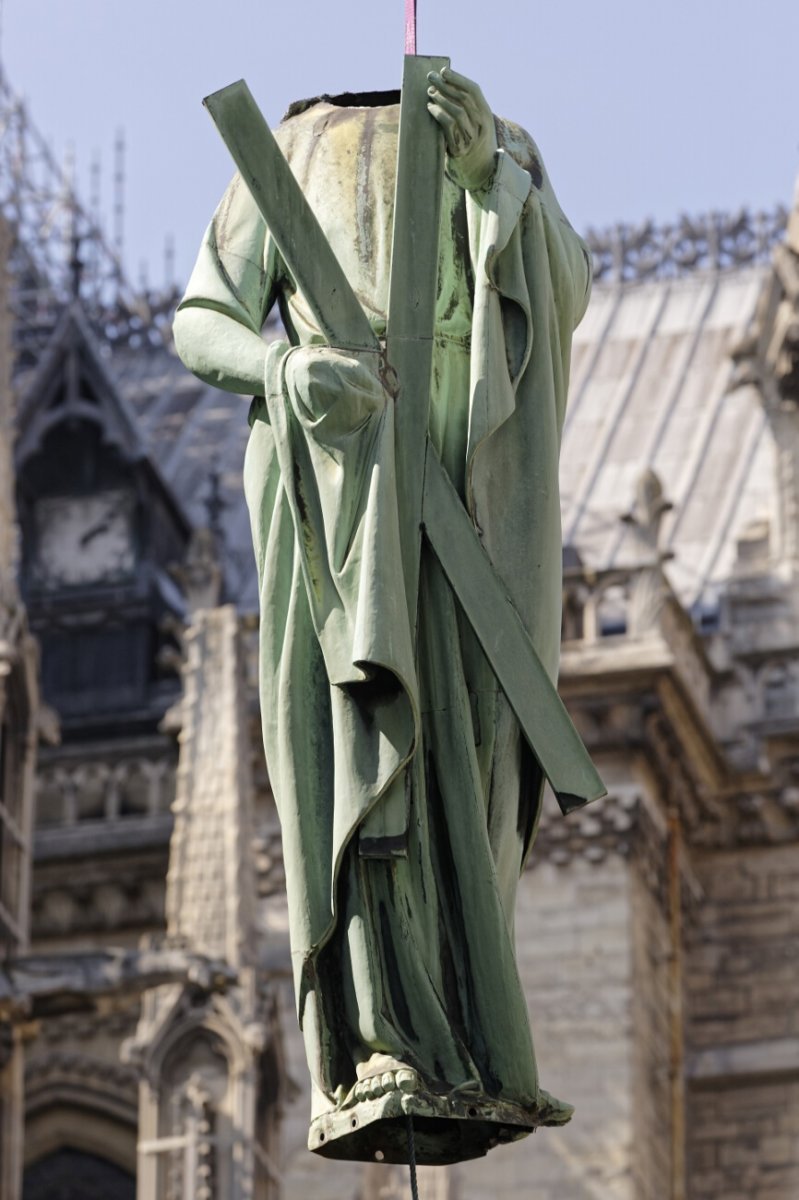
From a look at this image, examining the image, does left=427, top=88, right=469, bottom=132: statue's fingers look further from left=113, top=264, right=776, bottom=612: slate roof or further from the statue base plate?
left=113, top=264, right=776, bottom=612: slate roof

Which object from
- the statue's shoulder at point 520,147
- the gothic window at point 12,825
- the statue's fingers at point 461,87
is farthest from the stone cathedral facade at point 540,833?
the statue's fingers at point 461,87

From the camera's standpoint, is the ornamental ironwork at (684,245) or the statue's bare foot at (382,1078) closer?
the statue's bare foot at (382,1078)

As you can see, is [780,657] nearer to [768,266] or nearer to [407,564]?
[768,266]

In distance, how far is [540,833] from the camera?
27.4 m

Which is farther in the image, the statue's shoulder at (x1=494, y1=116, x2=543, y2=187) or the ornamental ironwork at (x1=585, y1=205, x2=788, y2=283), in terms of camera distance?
the ornamental ironwork at (x1=585, y1=205, x2=788, y2=283)

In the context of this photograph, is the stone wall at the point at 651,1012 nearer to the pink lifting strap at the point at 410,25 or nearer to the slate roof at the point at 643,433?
the slate roof at the point at 643,433

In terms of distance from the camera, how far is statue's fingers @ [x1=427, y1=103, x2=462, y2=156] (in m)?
6.94

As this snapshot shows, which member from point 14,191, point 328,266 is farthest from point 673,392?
point 328,266

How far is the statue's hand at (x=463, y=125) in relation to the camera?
22.8ft

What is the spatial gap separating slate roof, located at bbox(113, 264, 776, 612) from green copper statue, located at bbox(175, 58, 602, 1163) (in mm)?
24364

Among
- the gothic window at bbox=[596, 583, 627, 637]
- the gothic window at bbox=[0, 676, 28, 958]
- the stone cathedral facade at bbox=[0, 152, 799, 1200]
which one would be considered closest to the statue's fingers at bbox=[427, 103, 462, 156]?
the stone cathedral facade at bbox=[0, 152, 799, 1200]

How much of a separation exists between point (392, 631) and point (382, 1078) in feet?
2.39

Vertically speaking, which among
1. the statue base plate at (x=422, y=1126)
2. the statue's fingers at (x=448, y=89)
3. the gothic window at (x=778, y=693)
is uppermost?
the gothic window at (x=778, y=693)

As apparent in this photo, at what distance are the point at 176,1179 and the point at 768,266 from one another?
16.5 metres
